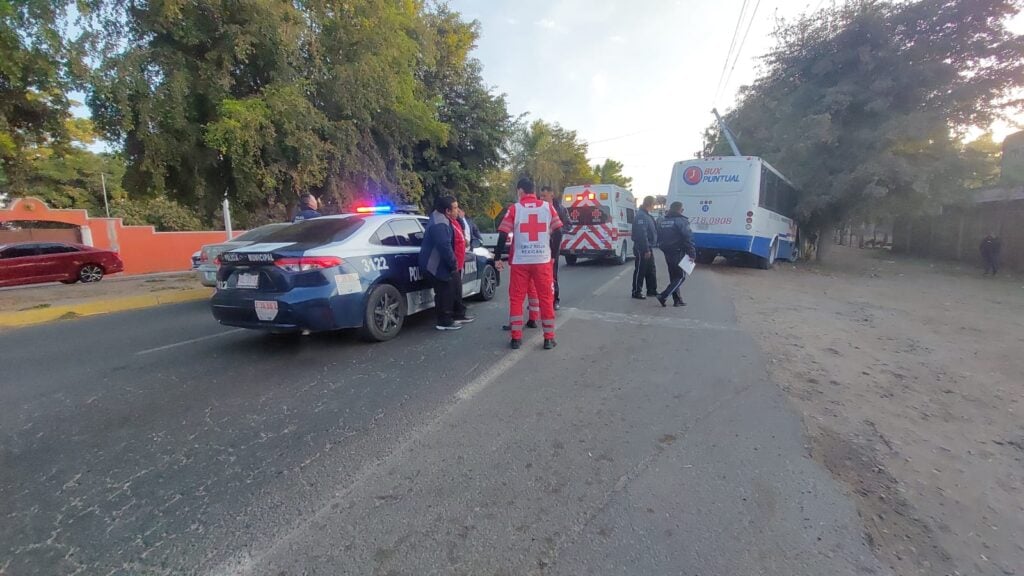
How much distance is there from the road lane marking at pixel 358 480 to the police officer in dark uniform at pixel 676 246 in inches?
153

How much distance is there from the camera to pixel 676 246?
7719 millimetres

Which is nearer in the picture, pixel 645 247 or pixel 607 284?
pixel 645 247

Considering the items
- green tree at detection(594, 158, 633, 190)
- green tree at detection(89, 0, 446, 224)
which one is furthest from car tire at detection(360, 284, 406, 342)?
green tree at detection(594, 158, 633, 190)

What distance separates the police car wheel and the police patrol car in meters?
1.95

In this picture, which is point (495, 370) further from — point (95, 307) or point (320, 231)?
point (95, 307)

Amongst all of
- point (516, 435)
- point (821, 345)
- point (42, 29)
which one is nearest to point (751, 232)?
point (821, 345)

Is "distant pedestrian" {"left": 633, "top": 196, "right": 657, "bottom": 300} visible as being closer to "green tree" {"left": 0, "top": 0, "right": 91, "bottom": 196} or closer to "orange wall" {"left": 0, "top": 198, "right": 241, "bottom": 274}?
"green tree" {"left": 0, "top": 0, "right": 91, "bottom": 196}

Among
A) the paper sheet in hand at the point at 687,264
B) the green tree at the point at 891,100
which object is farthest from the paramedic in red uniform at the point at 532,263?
the green tree at the point at 891,100

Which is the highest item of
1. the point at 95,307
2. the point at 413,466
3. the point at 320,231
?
the point at 320,231

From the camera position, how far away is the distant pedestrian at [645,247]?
8.21 m

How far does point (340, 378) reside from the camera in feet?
14.1

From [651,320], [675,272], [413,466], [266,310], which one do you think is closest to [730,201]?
[675,272]

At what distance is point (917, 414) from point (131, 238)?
2650 centimetres

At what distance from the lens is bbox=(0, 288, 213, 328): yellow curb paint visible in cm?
722
